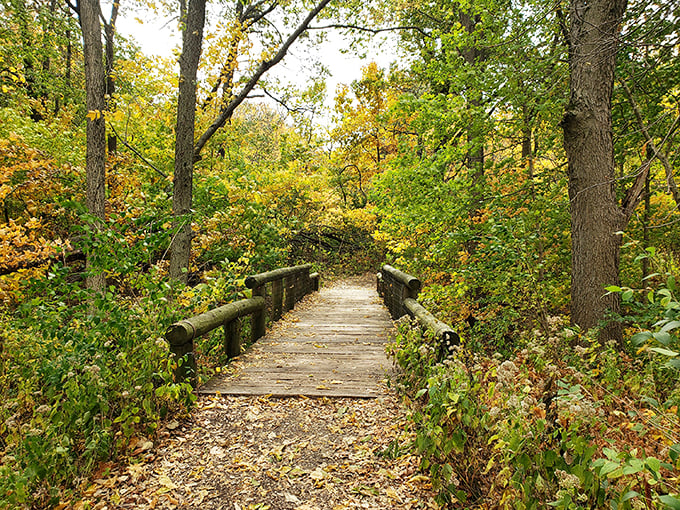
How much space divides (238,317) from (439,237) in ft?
12.1

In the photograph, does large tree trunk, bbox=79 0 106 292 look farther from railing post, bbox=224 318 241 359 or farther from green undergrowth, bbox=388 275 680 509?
green undergrowth, bbox=388 275 680 509

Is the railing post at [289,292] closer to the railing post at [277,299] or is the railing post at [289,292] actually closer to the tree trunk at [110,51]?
the railing post at [277,299]

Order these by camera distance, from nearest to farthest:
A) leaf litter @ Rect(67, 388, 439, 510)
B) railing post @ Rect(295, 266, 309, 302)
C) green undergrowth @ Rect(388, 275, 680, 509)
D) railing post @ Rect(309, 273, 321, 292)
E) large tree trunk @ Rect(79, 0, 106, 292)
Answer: green undergrowth @ Rect(388, 275, 680, 509) → leaf litter @ Rect(67, 388, 439, 510) → large tree trunk @ Rect(79, 0, 106, 292) → railing post @ Rect(295, 266, 309, 302) → railing post @ Rect(309, 273, 321, 292)

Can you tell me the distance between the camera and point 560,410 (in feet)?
5.49

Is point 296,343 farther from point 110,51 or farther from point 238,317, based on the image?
point 110,51

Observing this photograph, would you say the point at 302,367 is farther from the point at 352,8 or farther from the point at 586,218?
the point at 352,8

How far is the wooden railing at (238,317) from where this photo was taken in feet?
10.9

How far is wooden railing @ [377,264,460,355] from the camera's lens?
3100mm

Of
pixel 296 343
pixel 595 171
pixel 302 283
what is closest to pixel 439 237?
pixel 595 171

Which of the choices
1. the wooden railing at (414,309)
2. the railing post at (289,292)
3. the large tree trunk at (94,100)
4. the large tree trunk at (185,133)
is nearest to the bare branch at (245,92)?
the large tree trunk at (185,133)

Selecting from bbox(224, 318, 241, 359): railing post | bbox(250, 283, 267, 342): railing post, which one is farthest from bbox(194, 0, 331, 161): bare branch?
bbox(224, 318, 241, 359): railing post

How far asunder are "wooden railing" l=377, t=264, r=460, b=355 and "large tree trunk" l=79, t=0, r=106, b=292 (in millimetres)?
4756

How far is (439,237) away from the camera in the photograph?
251 inches

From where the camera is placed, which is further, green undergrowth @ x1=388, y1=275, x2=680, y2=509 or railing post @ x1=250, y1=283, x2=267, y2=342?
railing post @ x1=250, y1=283, x2=267, y2=342
